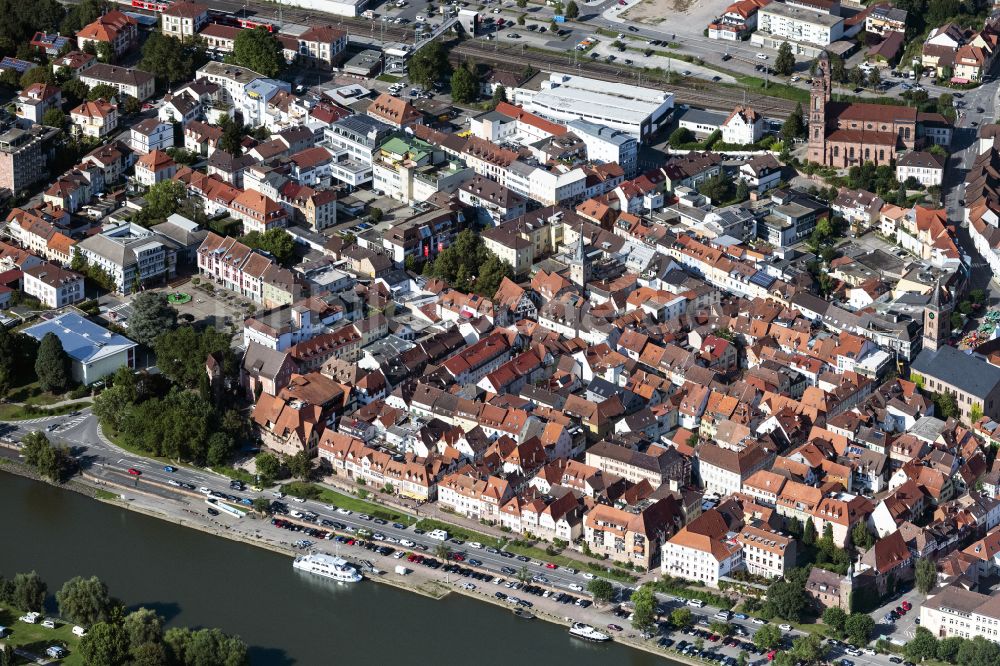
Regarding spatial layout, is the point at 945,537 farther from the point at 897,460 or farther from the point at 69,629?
the point at 69,629

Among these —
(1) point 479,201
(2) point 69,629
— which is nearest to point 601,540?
(2) point 69,629

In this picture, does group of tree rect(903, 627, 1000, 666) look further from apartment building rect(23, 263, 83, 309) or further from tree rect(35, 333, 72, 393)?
apartment building rect(23, 263, 83, 309)

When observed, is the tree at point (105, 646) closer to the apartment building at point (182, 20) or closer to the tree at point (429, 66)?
the tree at point (429, 66)

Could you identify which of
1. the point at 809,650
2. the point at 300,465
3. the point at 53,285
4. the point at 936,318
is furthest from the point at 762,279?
the point at 53,285

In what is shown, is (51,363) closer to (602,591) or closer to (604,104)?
(602,591)

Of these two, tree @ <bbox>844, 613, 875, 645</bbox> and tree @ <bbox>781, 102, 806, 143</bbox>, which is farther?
tree @ <bbox>781, 102, 806, 143</bbox>

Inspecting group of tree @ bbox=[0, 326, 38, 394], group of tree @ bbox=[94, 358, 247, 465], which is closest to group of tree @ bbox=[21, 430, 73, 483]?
group of tree @ bbox=[94, 358, 247, 465]
